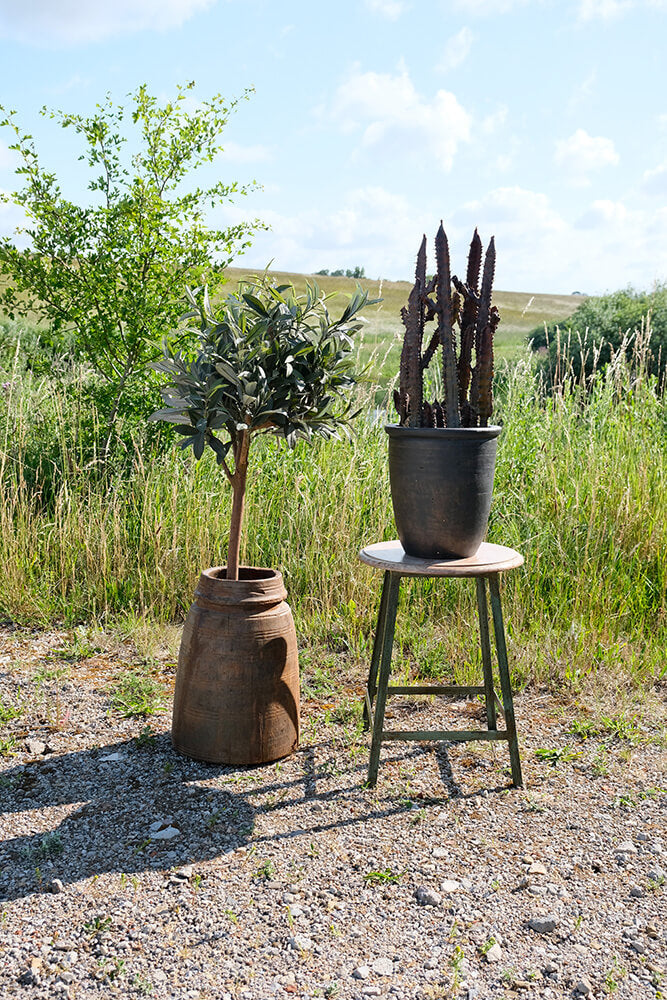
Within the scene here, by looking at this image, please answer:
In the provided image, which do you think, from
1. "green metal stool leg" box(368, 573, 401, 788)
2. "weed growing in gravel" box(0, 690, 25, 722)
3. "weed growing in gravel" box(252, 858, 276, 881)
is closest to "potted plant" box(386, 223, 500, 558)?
"green metal stool leg" box(368, 573, 401, 788)

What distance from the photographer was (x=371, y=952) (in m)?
2.05

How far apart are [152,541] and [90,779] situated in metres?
1.69

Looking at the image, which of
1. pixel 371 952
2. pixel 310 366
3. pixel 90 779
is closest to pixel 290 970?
pixel 371 952

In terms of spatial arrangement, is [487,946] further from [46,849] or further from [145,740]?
[145,740]

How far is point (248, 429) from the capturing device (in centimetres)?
293

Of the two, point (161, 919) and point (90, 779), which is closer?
point (161, 919)

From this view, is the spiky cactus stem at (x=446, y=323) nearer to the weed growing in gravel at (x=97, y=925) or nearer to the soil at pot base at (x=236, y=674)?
the soil at pot base at (x=236, y=674)

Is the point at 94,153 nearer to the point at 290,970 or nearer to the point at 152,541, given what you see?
the point at 152,541

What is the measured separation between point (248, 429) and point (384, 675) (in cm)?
93

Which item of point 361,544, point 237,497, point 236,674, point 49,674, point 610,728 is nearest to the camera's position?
point 236,674

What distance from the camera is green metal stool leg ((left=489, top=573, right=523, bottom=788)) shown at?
2785 mm

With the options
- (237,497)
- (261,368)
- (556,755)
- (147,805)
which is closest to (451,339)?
(261,368)

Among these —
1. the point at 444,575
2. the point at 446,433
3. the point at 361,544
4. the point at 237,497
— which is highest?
the point at 446,433

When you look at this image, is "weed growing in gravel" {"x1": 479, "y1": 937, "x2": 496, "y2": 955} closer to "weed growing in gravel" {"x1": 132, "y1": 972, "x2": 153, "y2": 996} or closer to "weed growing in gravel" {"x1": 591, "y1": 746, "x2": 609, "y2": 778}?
"weed growing in gravel" {"x1": 132, "y1": 972, "x2": 153, "y2": 996}
